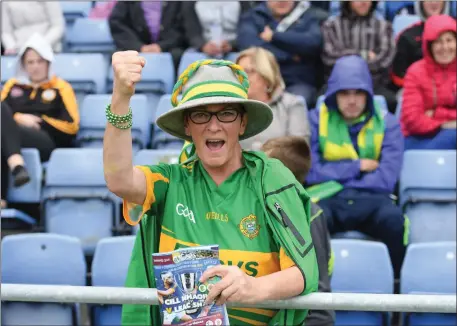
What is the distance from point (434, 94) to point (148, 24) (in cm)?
250

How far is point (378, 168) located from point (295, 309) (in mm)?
2576

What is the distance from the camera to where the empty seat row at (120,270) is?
3.69 meters

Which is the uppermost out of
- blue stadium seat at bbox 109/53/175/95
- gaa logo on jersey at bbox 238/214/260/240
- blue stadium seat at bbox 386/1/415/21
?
blue stadium seat at bbox 386/1/415/21

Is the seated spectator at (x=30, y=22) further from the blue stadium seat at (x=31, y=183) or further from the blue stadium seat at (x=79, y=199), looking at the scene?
the blue stadium seat at (x=79, y=199)

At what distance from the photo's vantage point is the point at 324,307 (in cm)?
187

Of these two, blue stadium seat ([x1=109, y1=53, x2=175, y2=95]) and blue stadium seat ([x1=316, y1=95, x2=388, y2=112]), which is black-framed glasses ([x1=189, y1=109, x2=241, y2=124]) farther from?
blue stadium seat ([x1=109, y1=53, x2=175, y2=95])

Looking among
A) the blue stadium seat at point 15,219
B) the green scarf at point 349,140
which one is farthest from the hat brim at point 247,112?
the blue stadium seat at point 15,219

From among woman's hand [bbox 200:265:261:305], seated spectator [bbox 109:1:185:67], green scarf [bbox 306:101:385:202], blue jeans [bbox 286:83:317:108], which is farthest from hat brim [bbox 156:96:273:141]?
seated spectator [bbox 109:1:185:67]

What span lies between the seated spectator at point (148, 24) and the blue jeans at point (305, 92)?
1112 millimetres

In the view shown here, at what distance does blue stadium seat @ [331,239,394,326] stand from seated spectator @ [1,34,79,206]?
2.25 m

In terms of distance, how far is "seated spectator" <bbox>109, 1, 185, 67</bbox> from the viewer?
642 centimetres

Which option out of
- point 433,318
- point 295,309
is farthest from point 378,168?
point 295,309

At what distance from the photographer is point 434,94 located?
5.07 meters

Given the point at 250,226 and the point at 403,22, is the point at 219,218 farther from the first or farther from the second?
the point at 403,22
